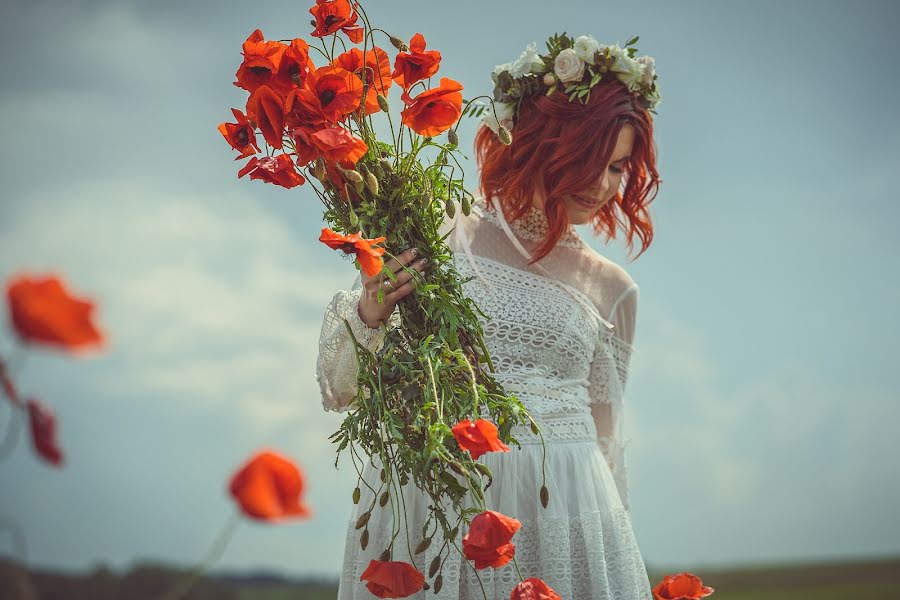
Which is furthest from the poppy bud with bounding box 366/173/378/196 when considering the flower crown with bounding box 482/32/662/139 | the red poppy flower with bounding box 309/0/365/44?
the flower crown with bounding box 482/32/662/139

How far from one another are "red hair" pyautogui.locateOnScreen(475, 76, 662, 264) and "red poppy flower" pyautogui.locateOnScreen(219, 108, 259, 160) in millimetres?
762

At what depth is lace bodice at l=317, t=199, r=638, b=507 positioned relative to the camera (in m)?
1.75

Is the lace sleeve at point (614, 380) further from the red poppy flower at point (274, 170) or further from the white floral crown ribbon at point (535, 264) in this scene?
the red poppy flower at point (274, 170)

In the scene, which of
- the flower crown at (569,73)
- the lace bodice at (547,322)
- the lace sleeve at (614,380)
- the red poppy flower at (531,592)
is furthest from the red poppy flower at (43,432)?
the lace sleeve at (614,380)

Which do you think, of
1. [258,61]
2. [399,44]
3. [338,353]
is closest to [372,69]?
[399,44]

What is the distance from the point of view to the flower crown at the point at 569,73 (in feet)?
6.22

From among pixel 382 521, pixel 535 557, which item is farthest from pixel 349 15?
pixel 535 557

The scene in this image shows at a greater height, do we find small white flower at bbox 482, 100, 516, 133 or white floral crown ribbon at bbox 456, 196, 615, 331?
small white flower at bbox 482, 100, 516, 133

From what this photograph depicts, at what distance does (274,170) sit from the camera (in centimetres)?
125

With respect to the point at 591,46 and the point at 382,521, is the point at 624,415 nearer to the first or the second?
the point at 382,521

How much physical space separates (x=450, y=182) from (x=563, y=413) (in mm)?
676

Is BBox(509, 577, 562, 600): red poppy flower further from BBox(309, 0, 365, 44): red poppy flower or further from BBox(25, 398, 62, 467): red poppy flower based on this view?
BBox(309, 0, 365, 44): red poppy flower

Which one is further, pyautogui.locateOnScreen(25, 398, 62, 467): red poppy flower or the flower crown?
the flower crown

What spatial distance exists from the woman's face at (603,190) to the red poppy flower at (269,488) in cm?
143
